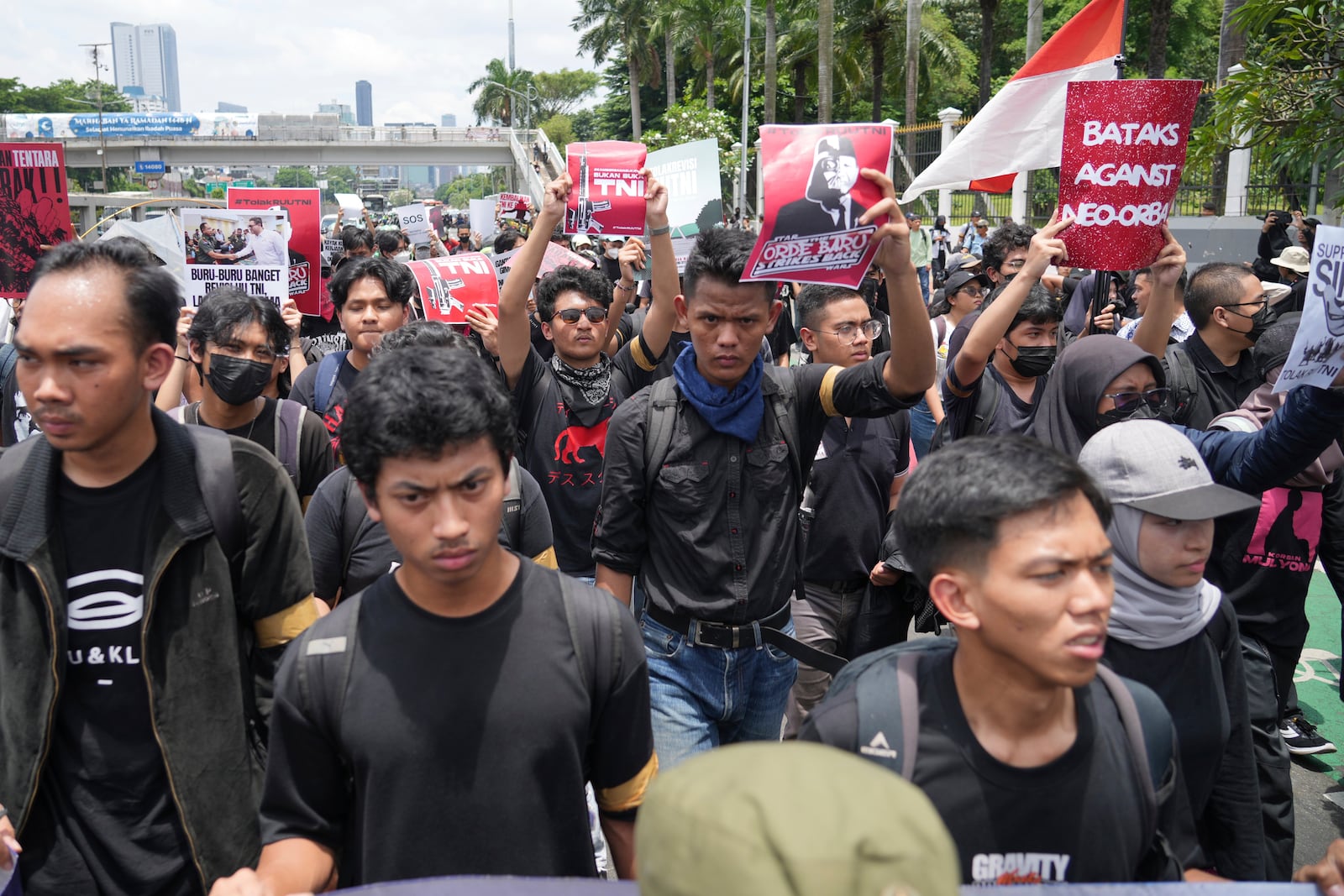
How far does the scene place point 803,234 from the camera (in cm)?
307

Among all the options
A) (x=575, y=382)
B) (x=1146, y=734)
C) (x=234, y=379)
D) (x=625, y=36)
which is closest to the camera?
(x=1146, y=734)

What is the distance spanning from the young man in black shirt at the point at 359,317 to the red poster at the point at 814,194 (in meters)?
2.22

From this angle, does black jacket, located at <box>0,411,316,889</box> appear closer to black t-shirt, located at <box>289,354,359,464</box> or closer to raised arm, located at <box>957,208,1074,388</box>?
black t-shirt, located at <box>289,354,359,464</box>

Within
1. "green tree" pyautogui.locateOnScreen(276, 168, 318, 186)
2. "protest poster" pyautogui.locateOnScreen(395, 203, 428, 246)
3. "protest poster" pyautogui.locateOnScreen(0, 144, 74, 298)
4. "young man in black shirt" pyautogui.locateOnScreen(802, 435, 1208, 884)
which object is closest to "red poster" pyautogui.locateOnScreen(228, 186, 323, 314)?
"protest poster" pyautogui.locateOnScreen(0, 144, 74, 298)

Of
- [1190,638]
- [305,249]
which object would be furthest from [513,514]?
[305,249]

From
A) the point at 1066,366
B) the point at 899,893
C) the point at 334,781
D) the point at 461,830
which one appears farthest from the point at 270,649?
the point at 1066,366

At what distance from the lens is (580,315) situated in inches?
187

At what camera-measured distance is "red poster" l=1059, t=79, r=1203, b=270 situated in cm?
429

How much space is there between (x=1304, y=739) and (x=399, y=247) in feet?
32.3

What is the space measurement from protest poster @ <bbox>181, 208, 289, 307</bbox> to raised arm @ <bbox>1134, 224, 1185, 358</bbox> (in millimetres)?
3993

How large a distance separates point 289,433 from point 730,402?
5.53 ft

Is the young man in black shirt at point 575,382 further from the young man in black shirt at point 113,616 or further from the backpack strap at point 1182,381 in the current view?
the backpack strap at point 1182,381

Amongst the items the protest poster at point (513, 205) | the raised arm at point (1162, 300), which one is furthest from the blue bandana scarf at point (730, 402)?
the protest poster at point (513, 205)

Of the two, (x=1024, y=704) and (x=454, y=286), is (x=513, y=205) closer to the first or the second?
(x=454, y=286)
